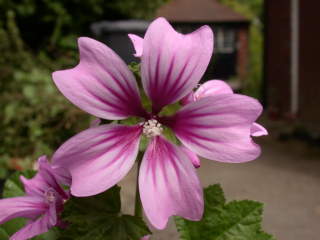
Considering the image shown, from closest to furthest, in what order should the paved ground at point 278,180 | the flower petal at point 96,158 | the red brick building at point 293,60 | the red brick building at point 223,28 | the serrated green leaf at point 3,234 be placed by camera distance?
the flower petal at point 96,158, the serrated green leaf at point 3,234, the paved ground at point 278,180, the red brick building at point 293,60, the red brick building at point 223,28

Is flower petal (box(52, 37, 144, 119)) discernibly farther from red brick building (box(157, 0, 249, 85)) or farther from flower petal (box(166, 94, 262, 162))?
red brick building (box(157, 0, 249, 85))

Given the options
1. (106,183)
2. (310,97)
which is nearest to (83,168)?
(106,183)

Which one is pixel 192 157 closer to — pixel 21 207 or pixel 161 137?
pixel 161 137

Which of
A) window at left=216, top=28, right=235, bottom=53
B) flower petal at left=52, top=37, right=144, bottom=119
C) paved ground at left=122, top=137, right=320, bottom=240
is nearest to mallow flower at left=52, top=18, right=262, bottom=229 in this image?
flower petal at left=52, top=37, right=144, bottom=119

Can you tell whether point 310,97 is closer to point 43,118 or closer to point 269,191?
point 269,191

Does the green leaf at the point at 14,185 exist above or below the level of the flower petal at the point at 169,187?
below

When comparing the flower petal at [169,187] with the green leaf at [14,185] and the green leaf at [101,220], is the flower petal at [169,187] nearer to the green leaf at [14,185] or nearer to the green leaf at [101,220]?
the green leaf at [101,220]

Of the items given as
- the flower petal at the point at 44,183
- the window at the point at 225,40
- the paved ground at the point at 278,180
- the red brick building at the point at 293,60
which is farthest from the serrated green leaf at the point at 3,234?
the window at the point at 225,40
